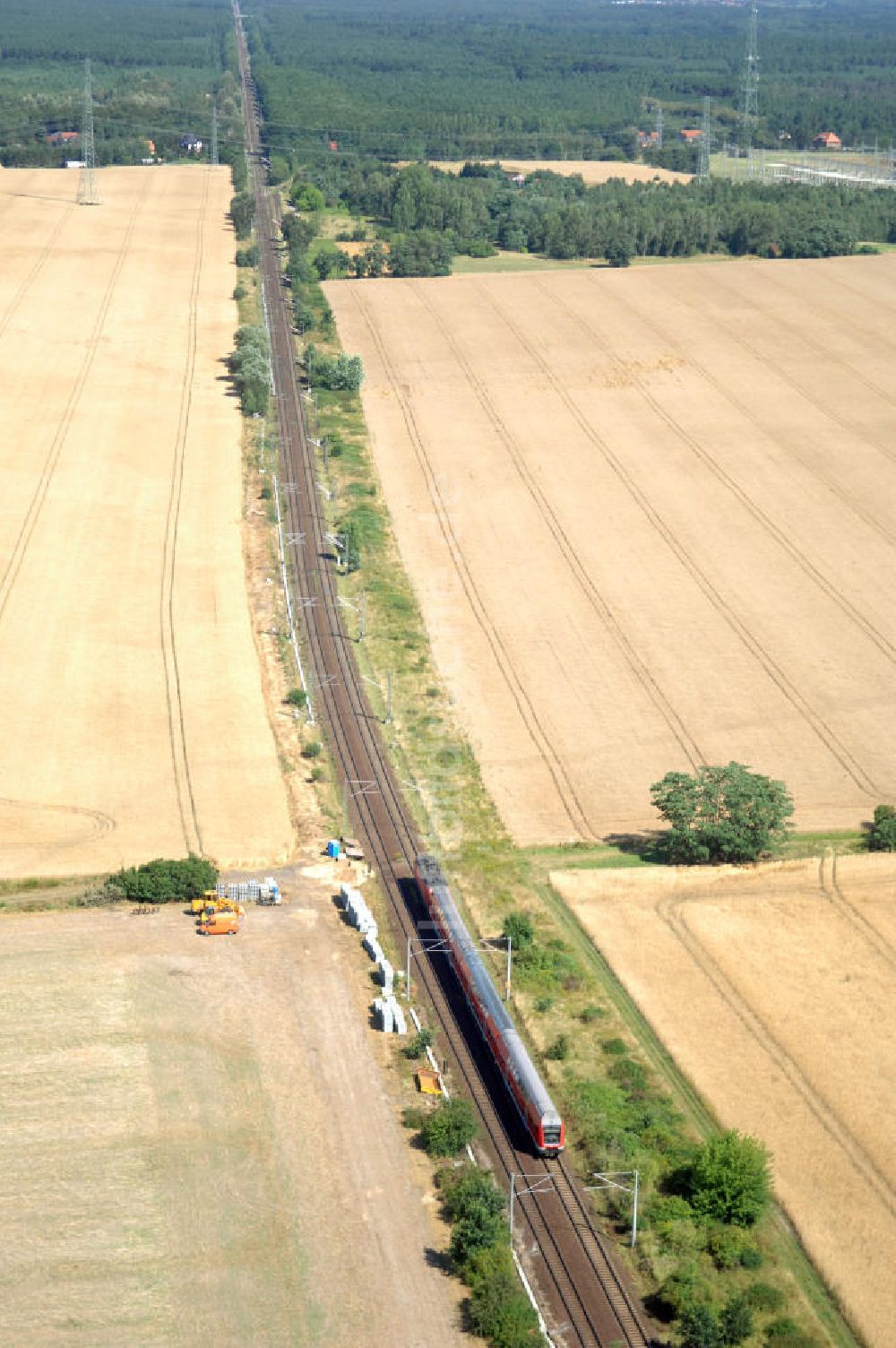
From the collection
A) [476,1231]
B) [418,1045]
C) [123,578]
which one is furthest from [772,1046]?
[123,578]

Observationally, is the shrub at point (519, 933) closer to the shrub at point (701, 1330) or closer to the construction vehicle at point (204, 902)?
Answer: the construction vehicle at point (204, 902)

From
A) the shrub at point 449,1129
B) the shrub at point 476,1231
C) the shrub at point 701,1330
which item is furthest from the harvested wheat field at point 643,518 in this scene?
the shrub at point 701,1330

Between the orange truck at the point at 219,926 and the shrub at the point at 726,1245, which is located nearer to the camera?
the shrub at the point at 726,1245

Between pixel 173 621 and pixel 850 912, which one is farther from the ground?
pixel 173 621

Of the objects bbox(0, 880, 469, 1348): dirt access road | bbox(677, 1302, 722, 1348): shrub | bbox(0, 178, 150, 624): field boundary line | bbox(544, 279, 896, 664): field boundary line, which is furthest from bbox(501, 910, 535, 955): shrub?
bbox(0, 178, 150, 624): field boundary line

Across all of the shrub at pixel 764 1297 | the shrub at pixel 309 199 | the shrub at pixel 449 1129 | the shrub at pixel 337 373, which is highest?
the shrub at pixel 309 199

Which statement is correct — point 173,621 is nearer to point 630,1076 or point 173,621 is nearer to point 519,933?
point 519,933

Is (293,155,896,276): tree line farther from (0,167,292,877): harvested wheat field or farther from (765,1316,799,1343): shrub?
(765,1316,799,1343): shrub
